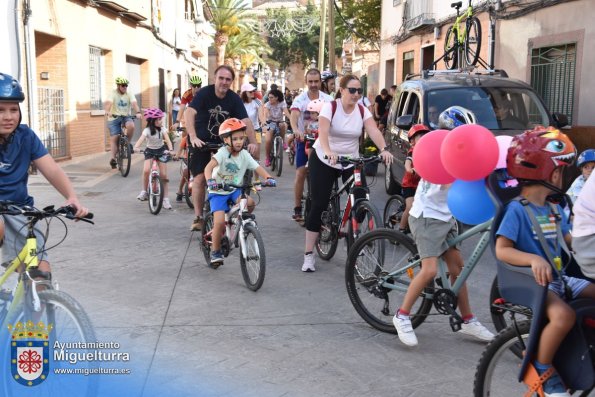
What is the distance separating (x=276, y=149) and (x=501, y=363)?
1096 cm

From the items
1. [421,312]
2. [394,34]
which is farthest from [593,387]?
[394,34]

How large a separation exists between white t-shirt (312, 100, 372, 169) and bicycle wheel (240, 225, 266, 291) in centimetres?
98

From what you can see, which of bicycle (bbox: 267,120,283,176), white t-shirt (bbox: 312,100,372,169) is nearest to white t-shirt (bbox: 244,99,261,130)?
bicycle (bbox: 267,120,283,176)

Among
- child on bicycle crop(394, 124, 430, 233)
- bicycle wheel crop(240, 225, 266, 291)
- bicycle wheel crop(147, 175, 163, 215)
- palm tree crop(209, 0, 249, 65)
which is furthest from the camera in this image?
palm tree crop(209, 0, 249, 65)

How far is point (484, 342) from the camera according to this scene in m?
4.49

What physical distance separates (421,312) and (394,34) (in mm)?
22697

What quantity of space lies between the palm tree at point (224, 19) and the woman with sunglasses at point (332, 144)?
4273 cm

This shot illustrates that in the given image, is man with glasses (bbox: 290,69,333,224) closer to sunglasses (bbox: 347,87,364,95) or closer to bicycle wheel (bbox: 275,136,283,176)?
sunglasses (bbox: 347,87,364,95)

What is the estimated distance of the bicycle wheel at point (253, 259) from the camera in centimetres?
555

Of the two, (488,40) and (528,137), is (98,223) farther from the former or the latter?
(488,40)

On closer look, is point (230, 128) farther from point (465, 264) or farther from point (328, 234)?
point (465, 264)

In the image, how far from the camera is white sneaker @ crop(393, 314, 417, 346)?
4344mm

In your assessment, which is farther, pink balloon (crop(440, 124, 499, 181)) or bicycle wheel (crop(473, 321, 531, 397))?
pink balloon (crop(440, 124, 499, 181))

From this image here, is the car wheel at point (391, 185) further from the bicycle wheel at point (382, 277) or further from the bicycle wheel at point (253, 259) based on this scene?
the bicycle wheel at point (382, 277)
